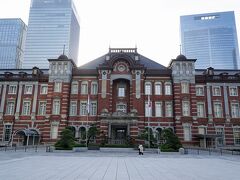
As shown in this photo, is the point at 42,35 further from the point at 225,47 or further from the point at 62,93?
the point at 225,47

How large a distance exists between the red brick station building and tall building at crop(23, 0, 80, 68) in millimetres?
77810

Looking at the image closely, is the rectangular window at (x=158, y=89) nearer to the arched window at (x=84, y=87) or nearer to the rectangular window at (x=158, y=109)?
the rectangular window at (x=158, y=109)

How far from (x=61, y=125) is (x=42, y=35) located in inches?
3639

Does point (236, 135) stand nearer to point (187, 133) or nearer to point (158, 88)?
point (187, 133)

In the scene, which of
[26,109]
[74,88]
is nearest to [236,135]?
[74,88]

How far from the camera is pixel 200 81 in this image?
38188 millimetres

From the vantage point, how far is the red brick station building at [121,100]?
35.6 m

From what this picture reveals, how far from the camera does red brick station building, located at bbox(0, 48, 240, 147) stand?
35.6 m

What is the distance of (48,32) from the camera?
115375 mm

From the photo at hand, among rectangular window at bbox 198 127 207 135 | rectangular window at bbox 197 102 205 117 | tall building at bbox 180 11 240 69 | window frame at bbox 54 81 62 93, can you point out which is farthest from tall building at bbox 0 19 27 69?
rectangular window at bbox 198 127 207 135

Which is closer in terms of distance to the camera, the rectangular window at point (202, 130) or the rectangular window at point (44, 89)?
the rectangular window at point (202, 130)

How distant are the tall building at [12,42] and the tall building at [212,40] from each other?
3883 inches

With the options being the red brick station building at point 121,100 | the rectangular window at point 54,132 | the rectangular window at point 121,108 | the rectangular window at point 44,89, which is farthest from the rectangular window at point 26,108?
the rectangular window at point 121,108

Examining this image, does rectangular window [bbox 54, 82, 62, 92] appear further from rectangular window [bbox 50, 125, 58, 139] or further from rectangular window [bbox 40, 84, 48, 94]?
rectangular window [bbox 50, 125, 58, 139]
